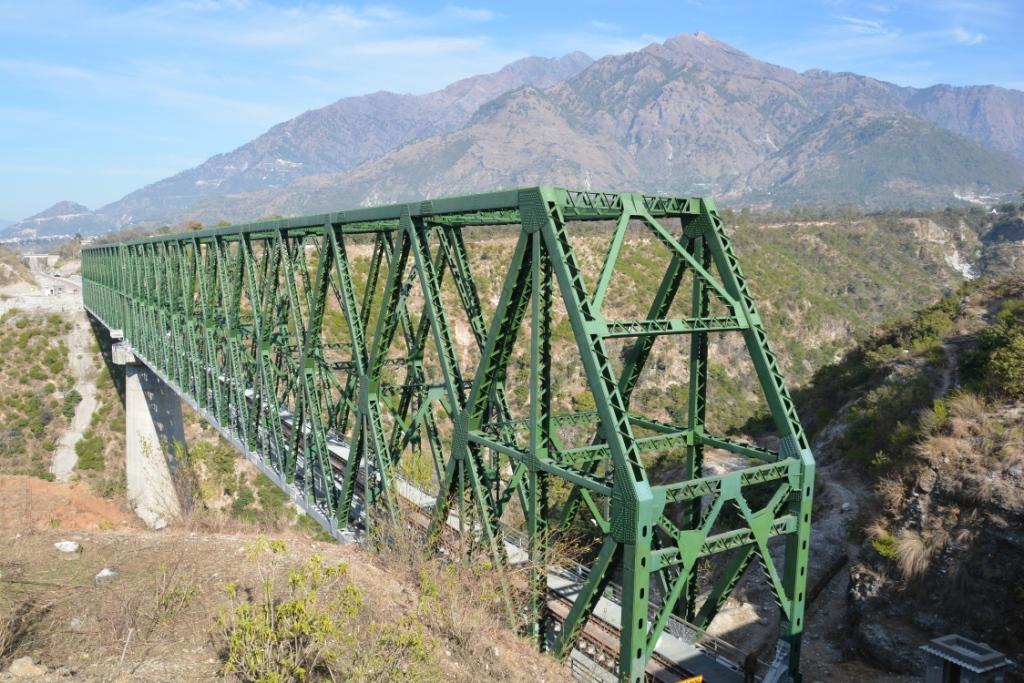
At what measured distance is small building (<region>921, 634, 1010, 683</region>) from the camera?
8.97m

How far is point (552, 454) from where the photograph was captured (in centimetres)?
1097

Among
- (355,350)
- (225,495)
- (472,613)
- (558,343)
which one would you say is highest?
(355,350)

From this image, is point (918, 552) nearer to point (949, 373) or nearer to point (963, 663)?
point (963, 663)

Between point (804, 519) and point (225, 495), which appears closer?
point (804, 519)

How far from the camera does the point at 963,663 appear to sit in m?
8.98

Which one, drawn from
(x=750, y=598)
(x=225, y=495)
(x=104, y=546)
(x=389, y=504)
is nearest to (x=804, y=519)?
(x=389, y=504)

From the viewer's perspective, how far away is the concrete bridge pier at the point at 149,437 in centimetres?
4731

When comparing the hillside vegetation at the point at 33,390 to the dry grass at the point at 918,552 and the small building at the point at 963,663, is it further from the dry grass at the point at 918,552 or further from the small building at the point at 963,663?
the small building at the point at 963,663

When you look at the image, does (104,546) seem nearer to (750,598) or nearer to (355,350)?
(355,350)

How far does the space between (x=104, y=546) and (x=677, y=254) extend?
1370cm

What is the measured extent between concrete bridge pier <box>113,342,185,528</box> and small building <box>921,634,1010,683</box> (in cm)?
4579

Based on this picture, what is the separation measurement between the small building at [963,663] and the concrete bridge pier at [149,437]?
45791 millimetres

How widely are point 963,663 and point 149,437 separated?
48.5 metres

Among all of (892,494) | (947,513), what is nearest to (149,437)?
(892,494)
